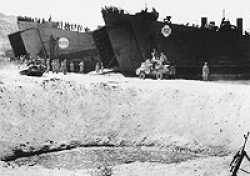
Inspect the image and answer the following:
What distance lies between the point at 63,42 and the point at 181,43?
17359mm

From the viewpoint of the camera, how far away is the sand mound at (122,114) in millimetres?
20281

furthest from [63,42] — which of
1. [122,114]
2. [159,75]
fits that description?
[122,114]

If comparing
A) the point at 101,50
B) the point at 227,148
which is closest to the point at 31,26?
the point at 101,50

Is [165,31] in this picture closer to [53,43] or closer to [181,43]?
[181,43]

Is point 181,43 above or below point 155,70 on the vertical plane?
above

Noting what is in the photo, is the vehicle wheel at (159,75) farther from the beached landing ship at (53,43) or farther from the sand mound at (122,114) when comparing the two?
the beached landing ship at (53,43)

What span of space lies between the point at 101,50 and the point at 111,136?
61.1 ft

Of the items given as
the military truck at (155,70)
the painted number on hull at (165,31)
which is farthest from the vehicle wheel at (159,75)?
the painted number on hull at (165,31)

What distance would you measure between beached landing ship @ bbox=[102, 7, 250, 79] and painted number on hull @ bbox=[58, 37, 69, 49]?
560 inches

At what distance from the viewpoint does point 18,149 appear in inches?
783

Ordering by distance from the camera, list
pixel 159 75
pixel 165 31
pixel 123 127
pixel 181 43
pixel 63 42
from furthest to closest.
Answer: pixel 63 42 → pixel 181 43 → pixel 165 31 → pixel 159 75 → pixel 123 127

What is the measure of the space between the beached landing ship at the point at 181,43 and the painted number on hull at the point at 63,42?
46.6 ft

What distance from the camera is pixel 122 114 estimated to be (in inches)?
891

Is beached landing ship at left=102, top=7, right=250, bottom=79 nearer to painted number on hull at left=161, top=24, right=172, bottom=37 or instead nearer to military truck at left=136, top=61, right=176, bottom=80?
painted number on hull at left=161, top=24, right=172, bottom=37
